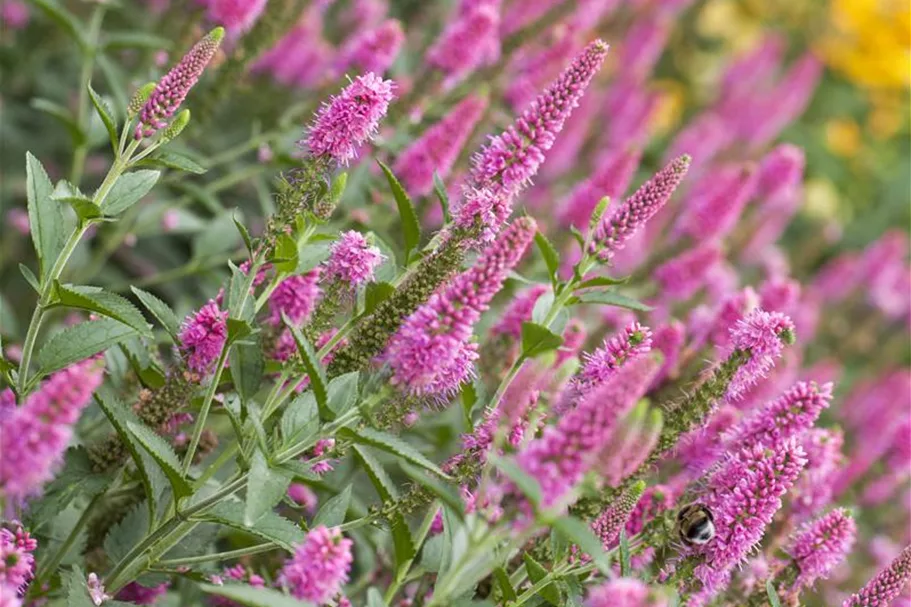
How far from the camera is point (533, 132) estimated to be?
1.91 m

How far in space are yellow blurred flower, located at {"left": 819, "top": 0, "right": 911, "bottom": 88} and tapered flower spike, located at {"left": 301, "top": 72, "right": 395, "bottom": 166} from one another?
198 inches

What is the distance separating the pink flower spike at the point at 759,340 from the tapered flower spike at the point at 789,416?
0.06 meters

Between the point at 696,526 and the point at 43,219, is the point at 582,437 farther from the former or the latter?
the point at 43,219

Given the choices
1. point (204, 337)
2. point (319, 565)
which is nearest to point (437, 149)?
point (204, 337)

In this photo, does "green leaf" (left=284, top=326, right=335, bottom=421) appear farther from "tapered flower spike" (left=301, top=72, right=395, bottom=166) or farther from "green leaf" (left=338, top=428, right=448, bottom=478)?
"tapered flower spike" (left=301, top=72, right=395, bottom=166)

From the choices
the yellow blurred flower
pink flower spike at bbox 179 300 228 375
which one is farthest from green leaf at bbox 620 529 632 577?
the yellow blurred flower

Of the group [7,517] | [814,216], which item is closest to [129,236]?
[7,517]

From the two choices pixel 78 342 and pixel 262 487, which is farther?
pixel 78 342

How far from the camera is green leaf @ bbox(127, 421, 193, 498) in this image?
5.52 ft

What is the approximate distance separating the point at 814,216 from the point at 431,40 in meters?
2.62

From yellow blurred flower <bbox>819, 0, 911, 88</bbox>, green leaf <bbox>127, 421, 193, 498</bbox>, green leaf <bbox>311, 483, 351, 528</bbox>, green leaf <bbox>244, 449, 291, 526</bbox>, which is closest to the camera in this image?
green leaf <bbox>244, 449, 291, 526</bbox>

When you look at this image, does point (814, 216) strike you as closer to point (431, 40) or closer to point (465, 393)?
point (431, 40)

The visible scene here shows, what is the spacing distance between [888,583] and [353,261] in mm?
1024

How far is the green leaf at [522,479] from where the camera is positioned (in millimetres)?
1315
